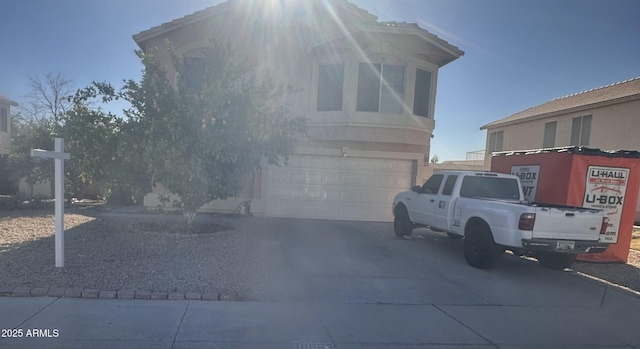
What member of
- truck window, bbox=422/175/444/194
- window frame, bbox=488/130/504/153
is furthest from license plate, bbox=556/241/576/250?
window frame, bbox=488/130/504/153

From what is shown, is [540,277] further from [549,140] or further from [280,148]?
[549,140]

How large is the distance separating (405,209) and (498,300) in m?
4.75

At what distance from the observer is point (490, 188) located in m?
8.19

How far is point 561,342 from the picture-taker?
4.21m

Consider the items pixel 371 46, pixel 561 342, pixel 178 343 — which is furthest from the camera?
pixel 371 46

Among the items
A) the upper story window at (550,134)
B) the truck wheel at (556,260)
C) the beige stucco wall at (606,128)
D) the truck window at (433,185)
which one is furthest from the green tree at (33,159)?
the upper story window at (550,134)

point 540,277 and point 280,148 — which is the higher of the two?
point 280,148

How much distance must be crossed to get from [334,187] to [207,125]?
237 inches

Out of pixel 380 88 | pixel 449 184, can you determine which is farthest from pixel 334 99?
pixel 449 184

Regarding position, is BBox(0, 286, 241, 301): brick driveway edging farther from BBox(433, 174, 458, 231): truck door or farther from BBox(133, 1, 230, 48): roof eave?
BBox(133, 1, 230, 48): roof eave

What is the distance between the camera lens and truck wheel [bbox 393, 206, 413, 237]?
9.95 m

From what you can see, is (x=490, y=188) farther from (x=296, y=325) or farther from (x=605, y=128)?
(x=605, y=128)

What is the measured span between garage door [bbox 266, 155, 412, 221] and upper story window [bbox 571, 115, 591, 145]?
12.3m

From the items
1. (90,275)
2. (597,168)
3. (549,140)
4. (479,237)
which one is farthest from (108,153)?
(549,140)
